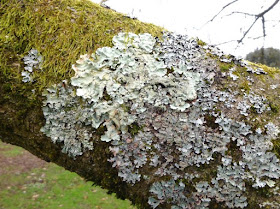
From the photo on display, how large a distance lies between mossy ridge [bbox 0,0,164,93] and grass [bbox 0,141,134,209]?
428cm

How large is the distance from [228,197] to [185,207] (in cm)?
17

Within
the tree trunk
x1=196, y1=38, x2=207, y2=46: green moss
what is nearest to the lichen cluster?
the tree trunk

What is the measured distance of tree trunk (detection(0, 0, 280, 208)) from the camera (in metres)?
1.03

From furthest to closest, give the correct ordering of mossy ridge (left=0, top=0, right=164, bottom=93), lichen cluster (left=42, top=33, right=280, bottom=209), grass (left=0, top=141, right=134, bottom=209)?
grass (left=0, top=141, right=134, bottom=209)
mossy ridge (left=0, top=0, right=164, bottom=93)
lichen cluster (left=42, top=33, right=280, bottom=209)

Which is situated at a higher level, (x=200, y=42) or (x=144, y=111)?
(x=200, y=42)

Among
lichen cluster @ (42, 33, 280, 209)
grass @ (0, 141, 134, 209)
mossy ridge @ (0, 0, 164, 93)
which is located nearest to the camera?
lichen cluster @ (42, 33, 280, 209)

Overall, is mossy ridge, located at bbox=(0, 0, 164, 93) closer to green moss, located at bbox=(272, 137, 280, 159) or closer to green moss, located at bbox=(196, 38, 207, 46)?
green moss, located at bbox=(196, 38, 207, 46)

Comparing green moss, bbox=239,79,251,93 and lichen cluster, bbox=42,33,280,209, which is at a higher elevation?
green moss, bbox=239,79,251,93

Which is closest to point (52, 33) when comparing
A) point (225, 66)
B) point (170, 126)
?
point (170, 126)

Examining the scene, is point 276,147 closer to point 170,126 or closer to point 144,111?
point 170,126

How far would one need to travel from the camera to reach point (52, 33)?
1195 mm

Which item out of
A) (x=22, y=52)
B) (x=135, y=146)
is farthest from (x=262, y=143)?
(x=22, y=52)

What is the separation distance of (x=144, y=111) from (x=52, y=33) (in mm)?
557

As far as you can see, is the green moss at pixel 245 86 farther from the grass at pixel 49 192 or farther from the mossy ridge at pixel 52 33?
the grass at pixel 49 192
